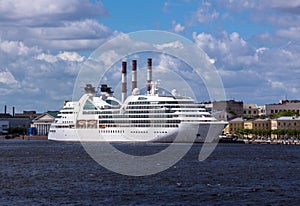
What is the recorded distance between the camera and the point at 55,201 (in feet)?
114

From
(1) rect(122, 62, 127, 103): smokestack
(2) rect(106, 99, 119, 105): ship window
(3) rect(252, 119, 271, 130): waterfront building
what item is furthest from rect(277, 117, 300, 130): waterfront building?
(2) rect(106, 99, 119, 105): ship window

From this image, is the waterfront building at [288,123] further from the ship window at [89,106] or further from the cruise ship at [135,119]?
the ship window at [89,106]

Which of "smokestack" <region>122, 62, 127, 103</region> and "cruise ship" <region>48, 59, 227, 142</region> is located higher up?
"smokestack" <region>122, 62, 127, 103</region>

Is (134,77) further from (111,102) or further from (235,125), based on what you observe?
(235,125)

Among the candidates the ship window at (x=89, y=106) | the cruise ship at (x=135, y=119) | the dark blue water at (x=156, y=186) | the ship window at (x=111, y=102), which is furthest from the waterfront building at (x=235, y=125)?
the dark blue water at (x=156, y=186)

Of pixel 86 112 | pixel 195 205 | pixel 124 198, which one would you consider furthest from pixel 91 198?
pixel 86 112

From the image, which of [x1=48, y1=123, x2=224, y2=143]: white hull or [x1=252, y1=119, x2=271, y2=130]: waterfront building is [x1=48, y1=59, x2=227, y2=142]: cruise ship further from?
[x1=252, y1=119, x2=271, y2=130]: waterfront building

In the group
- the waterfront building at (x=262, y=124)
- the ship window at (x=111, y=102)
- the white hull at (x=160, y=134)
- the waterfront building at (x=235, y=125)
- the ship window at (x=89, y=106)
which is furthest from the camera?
the waterfront building at (x=235, y=125)

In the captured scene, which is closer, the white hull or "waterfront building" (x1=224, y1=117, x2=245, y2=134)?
the white hull

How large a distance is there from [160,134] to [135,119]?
7.07m

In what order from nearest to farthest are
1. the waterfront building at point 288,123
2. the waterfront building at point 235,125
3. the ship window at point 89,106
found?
1. the ship window at point 89,106
2. the waterfront building at point 288,123
3. the waterfront building at point 235,125

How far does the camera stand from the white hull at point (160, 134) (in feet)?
346

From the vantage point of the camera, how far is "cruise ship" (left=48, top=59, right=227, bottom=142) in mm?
106250

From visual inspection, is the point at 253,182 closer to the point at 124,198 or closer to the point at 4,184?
the point at 124,198
